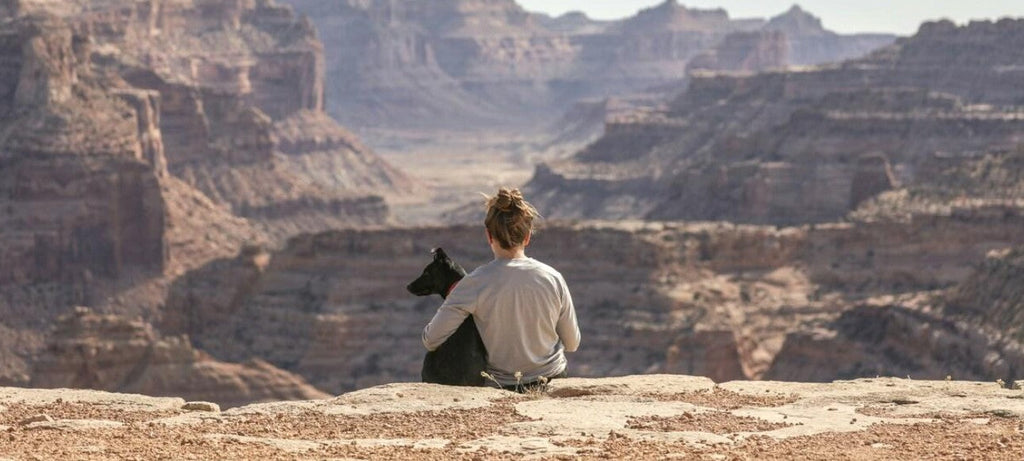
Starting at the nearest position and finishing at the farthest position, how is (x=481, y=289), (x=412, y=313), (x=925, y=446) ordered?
(x=925, y=446) → (x=481, y=289) → (x=412, y=313)

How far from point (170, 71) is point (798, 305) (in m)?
111

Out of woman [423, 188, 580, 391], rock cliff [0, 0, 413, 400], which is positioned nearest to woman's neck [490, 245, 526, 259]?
woman [423, 188, 580, 391]

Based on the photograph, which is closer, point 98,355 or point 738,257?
point 98,355

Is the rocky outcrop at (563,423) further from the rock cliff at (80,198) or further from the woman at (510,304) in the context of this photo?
the rock cliff at (80,198)

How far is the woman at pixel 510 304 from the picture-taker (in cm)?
2098

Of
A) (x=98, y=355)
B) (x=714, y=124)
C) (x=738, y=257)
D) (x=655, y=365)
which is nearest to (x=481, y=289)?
(x=98, y=355)

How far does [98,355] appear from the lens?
212 feet

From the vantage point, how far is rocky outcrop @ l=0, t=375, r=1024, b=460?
17.9m

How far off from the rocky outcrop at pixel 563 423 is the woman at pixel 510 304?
49 centimetres

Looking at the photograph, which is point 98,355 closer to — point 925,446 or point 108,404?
point 108,404

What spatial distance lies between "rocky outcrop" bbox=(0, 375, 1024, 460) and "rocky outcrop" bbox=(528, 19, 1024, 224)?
285 feet

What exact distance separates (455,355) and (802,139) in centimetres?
11884

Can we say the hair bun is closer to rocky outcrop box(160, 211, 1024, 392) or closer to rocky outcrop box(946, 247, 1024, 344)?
rocky outcrop box(946, 247, 1024, 344)

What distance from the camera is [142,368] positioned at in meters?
Result: 63.2
